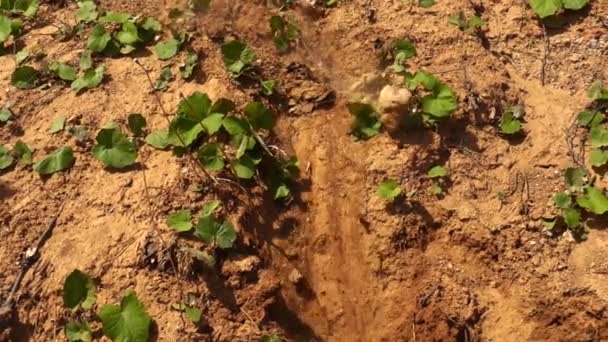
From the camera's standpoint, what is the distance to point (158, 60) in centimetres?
389

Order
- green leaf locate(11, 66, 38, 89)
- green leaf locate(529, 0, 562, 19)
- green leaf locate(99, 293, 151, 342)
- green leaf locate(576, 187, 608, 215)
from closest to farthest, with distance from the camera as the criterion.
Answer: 1. green leaf locate(99, 293, 151, 342)
2. green leaf locate(576, 187, 608, 215)
3. green leaf locate(11, 66, 38, 89)
4. green leaf locate(529, 0, 562, 19)

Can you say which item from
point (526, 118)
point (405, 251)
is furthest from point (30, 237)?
point (526, 118)

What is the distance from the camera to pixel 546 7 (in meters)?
3.95

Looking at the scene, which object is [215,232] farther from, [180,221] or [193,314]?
[193,314]

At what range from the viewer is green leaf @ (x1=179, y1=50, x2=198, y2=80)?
3.79 m

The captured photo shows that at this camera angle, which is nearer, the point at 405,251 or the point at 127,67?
the point at 405,251

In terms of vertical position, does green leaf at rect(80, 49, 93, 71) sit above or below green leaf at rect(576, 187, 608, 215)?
below

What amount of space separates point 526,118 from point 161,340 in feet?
6.47

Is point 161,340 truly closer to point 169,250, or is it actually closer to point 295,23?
point 169,250

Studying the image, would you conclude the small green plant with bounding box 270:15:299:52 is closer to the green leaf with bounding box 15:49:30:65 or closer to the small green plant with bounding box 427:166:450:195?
the small green plant with bounding box 427:166:450:195

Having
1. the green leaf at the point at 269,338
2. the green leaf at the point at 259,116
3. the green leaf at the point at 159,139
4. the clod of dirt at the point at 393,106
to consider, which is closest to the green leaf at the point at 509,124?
the clod of dirt at the point at 393,106

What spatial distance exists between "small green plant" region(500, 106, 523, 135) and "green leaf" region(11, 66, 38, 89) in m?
2.28

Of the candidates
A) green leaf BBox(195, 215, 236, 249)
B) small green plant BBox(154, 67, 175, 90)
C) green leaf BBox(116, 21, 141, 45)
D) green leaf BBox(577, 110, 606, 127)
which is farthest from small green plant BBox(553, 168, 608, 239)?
green leaf BBox(116, 21, 141, 45)

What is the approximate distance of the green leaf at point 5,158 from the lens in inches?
138
